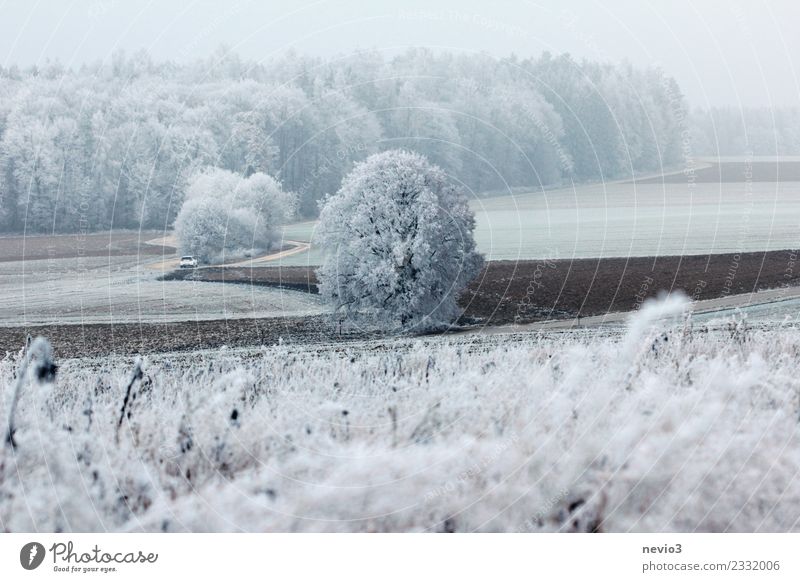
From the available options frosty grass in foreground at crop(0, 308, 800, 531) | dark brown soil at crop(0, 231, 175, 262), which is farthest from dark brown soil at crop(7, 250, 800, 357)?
frosty grass in foreground at crop(0, 308, 800, 531)

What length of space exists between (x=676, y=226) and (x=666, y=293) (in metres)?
1.51

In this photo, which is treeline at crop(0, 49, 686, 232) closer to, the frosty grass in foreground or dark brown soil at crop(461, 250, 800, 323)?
dark brown soil at crop(461, 250, 800, 323)

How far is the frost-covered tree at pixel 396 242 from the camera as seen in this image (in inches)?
358

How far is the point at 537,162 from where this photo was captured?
10.5 meters

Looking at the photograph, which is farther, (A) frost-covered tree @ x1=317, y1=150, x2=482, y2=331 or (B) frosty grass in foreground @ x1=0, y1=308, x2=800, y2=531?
(A) frost-covered tree @ x1=317, y1=150, x2=482, y2=331

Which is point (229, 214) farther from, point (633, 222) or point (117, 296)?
point (633, 222)

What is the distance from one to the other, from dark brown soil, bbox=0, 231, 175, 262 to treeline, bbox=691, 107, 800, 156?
17.8 ft

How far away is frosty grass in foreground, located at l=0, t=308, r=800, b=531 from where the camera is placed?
5738mm

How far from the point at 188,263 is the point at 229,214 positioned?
2.25ft

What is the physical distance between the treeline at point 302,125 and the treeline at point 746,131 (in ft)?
0.98

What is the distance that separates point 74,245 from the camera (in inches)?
345

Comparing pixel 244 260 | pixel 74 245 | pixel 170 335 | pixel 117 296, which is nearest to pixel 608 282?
pixel 244 260
